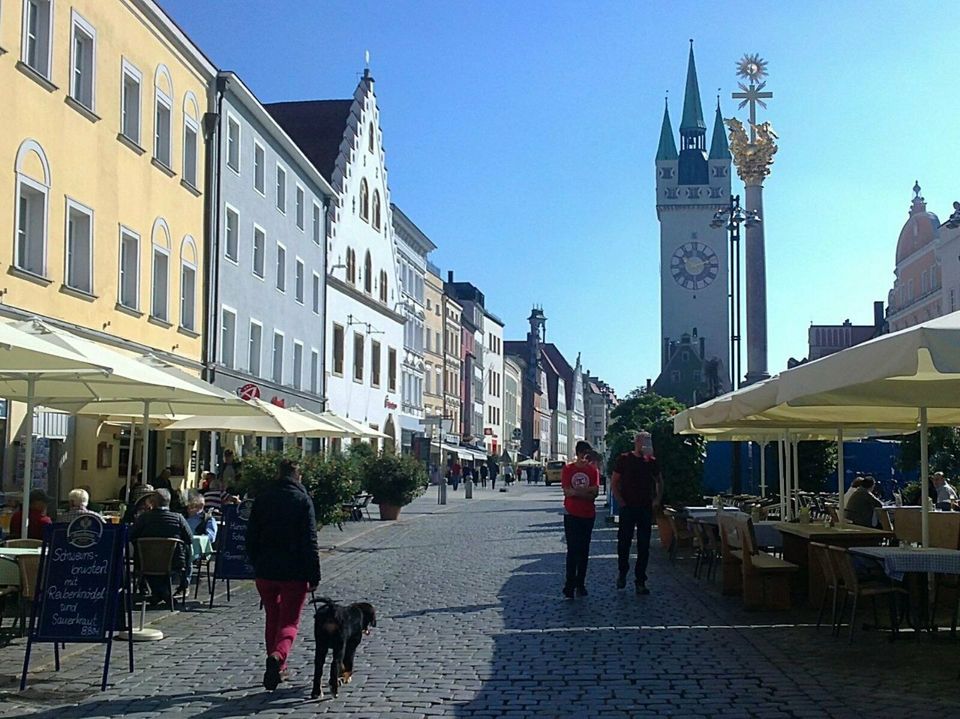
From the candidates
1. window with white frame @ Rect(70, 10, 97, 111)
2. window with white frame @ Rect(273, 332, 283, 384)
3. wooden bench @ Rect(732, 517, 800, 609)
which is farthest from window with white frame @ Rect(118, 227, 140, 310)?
wooden bench @ Rect(732, 517, 800, 609)

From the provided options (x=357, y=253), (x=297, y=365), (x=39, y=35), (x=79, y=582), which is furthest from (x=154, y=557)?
(x=357, y=253)

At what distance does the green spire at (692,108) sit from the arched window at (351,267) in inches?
3776

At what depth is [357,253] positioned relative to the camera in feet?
164

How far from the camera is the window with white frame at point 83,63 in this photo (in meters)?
22.7

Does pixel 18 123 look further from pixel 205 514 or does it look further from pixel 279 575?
pixel 279 575

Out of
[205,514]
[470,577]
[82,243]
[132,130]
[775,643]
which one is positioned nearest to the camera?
[775,643]

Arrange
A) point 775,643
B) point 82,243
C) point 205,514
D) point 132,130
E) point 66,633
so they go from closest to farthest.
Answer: point 66,633 → point 775,643 → point 205,514 → point 82,243 → point 132,130

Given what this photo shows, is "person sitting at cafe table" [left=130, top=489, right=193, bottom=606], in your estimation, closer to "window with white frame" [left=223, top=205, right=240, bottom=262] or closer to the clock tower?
"window with white frame" [left=223, top=205, right=240, bottom=262]

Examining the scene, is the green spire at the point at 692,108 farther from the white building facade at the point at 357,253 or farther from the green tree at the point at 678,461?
the green tree at the point at 678,461

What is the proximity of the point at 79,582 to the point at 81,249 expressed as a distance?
51.4 feet

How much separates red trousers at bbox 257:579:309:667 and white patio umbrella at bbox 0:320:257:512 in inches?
107

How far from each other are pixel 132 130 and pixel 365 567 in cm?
1212


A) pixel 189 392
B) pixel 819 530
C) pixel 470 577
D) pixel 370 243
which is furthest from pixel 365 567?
pixel 370 243

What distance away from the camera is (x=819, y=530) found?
14070 millimetres
